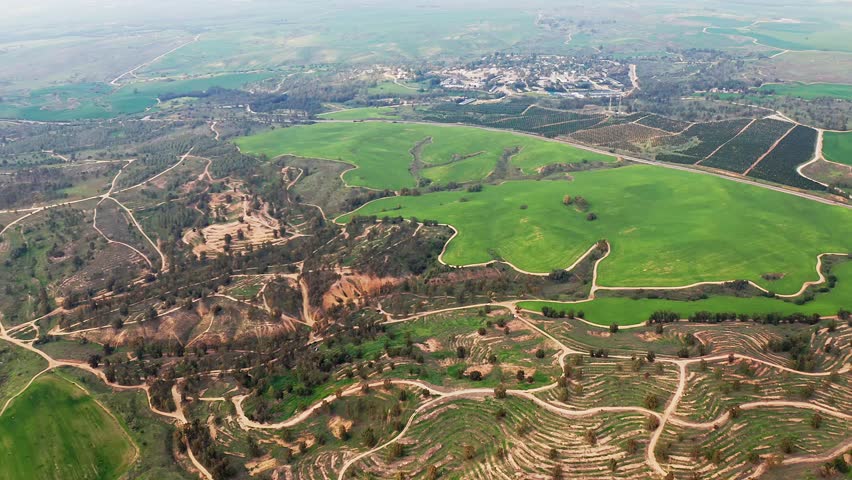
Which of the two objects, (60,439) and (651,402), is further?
(60,439)

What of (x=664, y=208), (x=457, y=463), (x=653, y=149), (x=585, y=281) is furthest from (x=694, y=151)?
(x=457, y=463)

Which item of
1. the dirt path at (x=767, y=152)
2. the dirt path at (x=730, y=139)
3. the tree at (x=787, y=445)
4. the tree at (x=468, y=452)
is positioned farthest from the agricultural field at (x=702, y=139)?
the tree at (x=468, y=452)

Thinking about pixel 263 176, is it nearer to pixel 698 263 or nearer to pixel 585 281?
pixel 585 281

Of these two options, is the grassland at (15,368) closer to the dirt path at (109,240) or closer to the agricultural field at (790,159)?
the dirt path at (109,240)

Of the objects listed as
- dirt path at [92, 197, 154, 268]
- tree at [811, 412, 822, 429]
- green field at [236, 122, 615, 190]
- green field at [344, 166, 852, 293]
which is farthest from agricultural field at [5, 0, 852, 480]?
green field at [236, 122, 615, 190]

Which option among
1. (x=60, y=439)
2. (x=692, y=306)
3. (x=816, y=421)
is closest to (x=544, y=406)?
(x=816, y=421)

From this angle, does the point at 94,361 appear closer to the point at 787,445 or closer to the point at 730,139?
the point at 787,445
